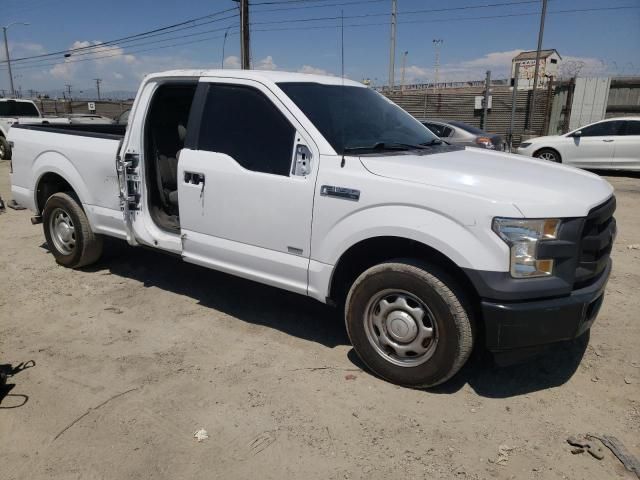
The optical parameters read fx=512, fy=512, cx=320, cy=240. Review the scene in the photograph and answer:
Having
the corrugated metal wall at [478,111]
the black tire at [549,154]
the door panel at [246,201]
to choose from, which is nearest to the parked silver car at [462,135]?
the black tire at [549,154]

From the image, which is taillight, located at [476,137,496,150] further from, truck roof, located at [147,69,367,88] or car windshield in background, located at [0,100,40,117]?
car windshield in background, located at [0,100,40,117]

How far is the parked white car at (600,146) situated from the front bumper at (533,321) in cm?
1159

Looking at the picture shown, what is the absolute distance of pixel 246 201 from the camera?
3721 millimetres

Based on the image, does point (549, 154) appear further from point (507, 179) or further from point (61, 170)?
point (61, 170)

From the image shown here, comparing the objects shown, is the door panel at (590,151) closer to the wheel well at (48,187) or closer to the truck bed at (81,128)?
the truck bed at (81,128)

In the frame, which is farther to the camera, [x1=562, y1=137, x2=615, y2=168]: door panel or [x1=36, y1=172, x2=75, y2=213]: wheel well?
[x1=562, y1=137, x2=615, y2=168]: door panel

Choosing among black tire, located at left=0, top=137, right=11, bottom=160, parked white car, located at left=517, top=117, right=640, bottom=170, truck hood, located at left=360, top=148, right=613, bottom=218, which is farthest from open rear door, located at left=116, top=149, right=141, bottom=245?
black tire, located at left=0, top=137, right=11, bottom=160

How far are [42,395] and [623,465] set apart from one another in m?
3.36

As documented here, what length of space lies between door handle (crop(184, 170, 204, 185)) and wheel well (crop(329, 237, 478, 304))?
4.33ft

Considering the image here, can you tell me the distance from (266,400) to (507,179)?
6.49 feet

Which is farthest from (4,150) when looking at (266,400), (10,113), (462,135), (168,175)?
(266,400)

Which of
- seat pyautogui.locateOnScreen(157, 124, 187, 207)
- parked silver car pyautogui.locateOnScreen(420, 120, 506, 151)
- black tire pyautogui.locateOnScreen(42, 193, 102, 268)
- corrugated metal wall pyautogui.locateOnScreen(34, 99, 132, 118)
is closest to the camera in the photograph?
seat pyautogui.locateOnScreen(157, 124, 187, 207)

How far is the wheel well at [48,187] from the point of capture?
5.48m

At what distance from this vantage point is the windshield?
11.8 feet
